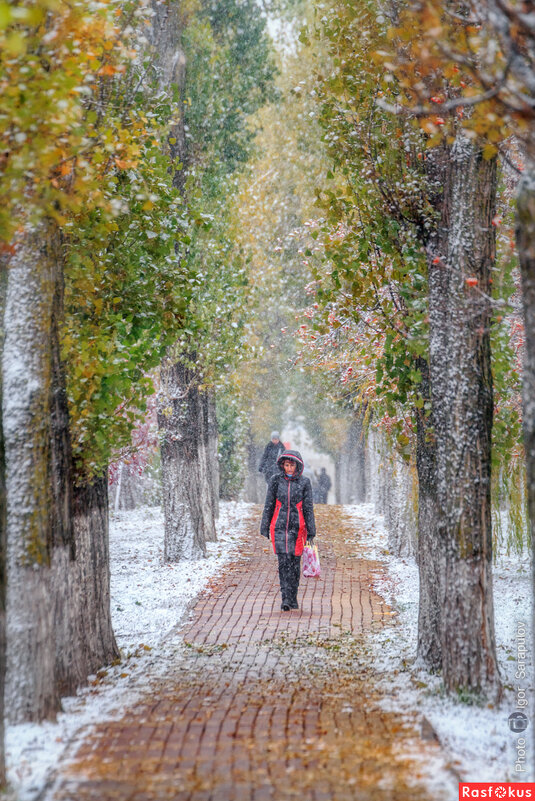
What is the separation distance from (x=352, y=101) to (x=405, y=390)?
3012 mm

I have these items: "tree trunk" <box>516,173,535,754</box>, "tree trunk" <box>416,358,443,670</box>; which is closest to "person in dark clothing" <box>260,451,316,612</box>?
"tree trunk" <box>416,358,443,670</box>

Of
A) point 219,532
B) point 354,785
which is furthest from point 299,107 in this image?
point 354,785

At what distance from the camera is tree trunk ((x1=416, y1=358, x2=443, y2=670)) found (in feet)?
27.1

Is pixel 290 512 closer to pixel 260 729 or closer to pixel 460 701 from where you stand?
pixel 460 701

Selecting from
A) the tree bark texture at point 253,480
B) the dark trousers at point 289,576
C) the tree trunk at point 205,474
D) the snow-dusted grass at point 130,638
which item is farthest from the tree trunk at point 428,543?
the tree bark texture at point 253,480

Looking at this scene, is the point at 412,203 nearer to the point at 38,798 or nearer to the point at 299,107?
the point at 38,798

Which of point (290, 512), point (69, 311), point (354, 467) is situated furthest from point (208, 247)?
point (354, 467)

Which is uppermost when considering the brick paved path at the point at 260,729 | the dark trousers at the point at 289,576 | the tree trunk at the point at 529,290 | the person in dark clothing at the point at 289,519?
the tree trunk at the point at 529,290

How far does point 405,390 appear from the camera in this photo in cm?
859

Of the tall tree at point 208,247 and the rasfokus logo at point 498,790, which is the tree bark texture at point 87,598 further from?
the tall tree at point 208,247

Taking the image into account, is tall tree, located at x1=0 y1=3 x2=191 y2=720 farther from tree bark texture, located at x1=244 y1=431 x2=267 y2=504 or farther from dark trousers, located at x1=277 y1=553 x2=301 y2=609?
tree bark texture, located at x1=244 y1=431 x2=267 y2=504

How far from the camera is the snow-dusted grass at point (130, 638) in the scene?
579cm

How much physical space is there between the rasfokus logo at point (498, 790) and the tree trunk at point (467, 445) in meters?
1.82

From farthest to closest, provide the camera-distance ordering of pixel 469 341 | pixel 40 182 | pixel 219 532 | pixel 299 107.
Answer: pixel 299 107 < pixel 219 532 < pixel 469 341 < pixel 40 182
